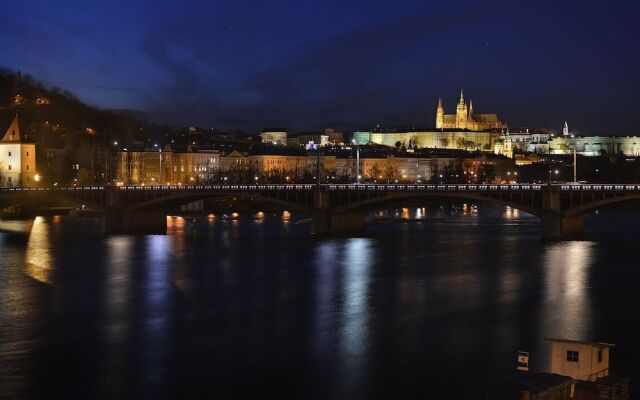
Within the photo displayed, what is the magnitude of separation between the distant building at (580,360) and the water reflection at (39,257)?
21.5 metres

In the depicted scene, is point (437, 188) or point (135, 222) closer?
point (437, 188)

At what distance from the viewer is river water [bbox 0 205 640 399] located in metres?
20.9

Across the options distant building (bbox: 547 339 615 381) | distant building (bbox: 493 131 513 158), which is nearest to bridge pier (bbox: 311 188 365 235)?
distant building (bbox: 547 339 615 381)

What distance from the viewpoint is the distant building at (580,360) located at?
59.4 feet

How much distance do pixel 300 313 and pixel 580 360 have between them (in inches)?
457

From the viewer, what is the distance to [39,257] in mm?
43062

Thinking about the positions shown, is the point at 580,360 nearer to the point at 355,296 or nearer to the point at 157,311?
the point at 355,296

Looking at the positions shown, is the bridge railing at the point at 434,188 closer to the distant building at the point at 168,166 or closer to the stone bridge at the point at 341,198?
the stone bridge at the point at 341,198

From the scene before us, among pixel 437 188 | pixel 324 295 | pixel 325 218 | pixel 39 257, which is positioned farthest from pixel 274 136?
pixel 324 295

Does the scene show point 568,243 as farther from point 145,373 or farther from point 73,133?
point 73,133

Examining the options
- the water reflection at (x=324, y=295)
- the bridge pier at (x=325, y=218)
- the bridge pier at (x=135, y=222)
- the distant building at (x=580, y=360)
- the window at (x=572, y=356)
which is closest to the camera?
the distant building at (x=580, y=360)

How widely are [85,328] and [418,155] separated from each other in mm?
131987

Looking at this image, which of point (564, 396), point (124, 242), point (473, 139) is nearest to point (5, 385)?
point (564, 396)

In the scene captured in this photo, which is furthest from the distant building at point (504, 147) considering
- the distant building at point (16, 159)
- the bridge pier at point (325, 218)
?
the bridge pier at point (325, 218)
